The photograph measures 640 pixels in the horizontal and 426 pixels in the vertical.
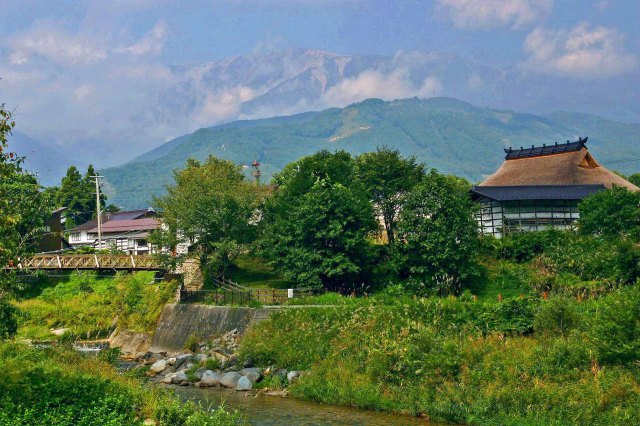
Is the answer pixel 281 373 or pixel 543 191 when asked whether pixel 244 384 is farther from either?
pixel 543 191

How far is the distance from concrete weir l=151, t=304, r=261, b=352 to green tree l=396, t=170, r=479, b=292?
38.7 ft

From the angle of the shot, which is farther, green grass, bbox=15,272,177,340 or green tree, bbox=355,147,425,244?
green tree, bbox=355,147,425,244

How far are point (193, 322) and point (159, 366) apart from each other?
20.5ft

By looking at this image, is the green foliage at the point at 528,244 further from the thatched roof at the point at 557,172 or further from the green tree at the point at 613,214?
the thatched roof at the point at 557,172

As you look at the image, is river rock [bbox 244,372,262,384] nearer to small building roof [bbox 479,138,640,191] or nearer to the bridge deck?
the bridge deck

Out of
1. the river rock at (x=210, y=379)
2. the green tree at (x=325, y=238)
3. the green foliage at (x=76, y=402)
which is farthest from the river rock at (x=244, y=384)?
the green tree at (x=325, y=238)

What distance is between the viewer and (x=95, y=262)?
66.2 m

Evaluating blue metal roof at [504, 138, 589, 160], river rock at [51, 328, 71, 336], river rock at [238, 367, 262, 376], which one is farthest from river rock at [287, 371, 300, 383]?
blue metal roof at [504, 138, 589, 160]

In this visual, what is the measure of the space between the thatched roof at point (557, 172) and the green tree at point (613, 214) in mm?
9286

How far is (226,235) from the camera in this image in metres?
57.2

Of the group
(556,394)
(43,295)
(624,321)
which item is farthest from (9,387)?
(43,295)

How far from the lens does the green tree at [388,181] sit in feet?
195

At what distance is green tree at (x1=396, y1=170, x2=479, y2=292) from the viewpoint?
157ft

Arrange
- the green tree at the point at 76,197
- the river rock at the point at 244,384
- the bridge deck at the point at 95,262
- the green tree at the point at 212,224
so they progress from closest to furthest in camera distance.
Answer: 1. the river rock at the point at 244,384
2. the green tree at the point at 212,224
3. the bridge deck at the point at 95,262
4. the green tree at the point at 76,197
